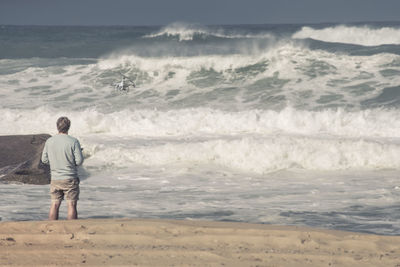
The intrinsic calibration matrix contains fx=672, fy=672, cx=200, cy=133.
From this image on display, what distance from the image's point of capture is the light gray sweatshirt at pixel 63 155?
6.23 metres

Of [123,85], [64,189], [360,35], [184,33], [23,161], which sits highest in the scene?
[360,35]

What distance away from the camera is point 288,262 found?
5.21 meters

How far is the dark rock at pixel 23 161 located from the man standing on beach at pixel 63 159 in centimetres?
316

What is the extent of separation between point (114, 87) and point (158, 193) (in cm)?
1438

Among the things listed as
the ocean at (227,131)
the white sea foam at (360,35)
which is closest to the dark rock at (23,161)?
the ocean at (227,131)

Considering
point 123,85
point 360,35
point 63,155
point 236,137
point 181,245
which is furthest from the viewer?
point 360,35

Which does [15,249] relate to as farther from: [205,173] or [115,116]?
[115,116]

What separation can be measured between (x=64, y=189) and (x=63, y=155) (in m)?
0.35

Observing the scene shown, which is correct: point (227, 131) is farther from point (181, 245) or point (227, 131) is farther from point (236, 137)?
point (181, 245)

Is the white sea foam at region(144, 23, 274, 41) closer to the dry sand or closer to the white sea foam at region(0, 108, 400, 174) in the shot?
the white sea foam at region(0, 108, 400, 174)

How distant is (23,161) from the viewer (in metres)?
9.79

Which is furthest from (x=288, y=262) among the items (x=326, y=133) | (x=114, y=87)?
(x=114, y=87)

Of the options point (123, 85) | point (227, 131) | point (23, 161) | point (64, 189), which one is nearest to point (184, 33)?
point (123, 85)

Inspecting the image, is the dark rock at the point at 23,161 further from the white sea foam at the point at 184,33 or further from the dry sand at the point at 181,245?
the white sea foam at the point at 184,33
